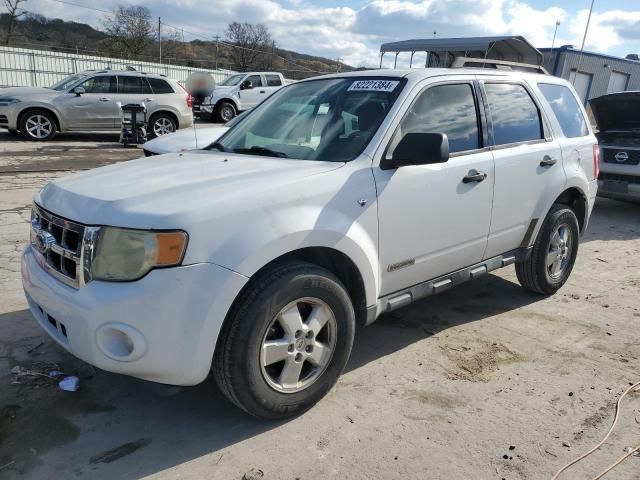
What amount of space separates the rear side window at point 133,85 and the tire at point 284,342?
518 inches

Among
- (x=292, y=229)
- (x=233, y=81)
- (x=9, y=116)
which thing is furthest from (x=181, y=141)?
(x=233, y=81)

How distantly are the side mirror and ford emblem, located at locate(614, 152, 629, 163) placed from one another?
672 centimetres

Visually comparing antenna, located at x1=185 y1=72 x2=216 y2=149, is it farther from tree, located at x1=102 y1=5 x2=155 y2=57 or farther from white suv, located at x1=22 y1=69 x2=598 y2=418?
tree, located at x1=102 y1=5 x2=155 y2=57

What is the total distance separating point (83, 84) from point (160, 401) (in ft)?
42.2

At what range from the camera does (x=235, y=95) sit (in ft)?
66.8

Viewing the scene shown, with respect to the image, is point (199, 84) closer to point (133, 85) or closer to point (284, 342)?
point (284, 342)

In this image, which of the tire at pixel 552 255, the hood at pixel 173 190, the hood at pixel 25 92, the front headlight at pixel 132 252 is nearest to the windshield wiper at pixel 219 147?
the hood at pixel 173 190

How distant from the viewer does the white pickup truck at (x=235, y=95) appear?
2005 centimetres

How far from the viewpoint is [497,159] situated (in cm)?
386

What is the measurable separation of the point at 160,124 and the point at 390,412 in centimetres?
1313

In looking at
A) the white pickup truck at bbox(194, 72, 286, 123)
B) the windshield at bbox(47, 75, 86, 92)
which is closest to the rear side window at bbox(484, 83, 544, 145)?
the windshield at bbox(47, 75, 86, 92)

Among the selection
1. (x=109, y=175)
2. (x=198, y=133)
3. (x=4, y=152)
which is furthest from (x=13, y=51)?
(x=109, y=175)

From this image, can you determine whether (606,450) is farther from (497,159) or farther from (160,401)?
(160,401)

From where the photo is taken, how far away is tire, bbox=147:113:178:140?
1438 cm
